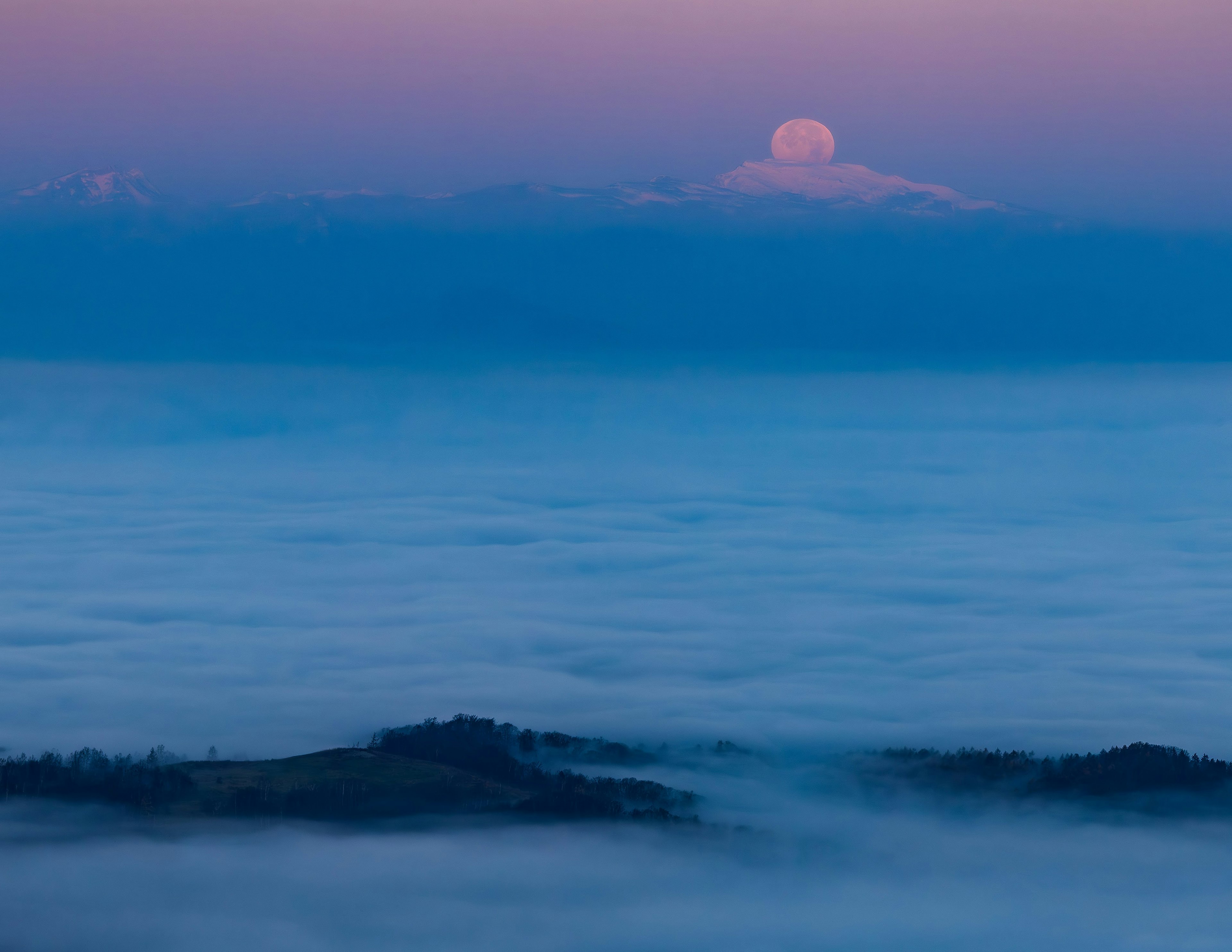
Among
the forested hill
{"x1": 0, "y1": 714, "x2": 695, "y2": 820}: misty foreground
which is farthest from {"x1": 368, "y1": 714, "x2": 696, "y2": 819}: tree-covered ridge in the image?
the forested hill

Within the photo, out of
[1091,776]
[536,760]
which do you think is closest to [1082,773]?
[1091,776]

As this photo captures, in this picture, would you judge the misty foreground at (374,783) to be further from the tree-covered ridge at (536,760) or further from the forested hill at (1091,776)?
the forested hill at (1091,776)

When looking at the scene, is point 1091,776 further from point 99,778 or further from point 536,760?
point 99,778

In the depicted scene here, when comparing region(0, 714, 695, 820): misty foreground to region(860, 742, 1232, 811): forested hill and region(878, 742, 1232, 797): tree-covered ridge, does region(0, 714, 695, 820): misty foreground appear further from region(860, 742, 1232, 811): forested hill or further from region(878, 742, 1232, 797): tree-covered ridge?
region(878, 742, 1232, 797): tree-covered ridge

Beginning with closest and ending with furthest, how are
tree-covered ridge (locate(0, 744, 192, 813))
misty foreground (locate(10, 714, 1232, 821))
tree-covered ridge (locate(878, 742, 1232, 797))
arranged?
tree-covered ridge (locate(0, 744, 192, 813)) → misty foreground (locate(10, 714, 1232, 821)) → tree-covered ridge (locate(878, 742, 1232, 797))

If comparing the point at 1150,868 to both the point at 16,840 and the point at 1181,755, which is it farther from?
the point at 16,840

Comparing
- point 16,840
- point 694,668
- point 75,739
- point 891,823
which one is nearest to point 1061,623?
point 694,668
